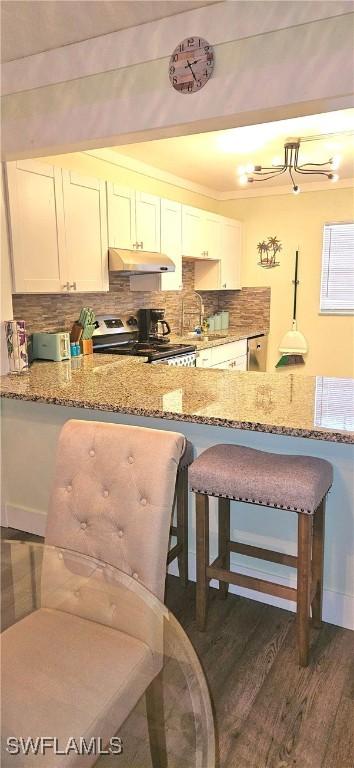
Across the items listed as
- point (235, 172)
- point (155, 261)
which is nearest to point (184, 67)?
point (155, 261)

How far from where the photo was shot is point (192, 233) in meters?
4.61

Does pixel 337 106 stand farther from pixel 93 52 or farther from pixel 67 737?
pixel 67 737

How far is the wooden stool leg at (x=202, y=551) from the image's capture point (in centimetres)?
192

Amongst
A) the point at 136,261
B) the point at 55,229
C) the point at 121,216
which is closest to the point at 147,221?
the point at 121,216

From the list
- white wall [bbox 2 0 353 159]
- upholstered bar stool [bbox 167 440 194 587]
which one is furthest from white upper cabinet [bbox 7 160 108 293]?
upholstered bar stool [bbox 167 440 194 587]

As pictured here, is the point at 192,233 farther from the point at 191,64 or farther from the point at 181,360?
the point at 191,64

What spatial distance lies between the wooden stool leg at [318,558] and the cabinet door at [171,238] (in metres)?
2.75

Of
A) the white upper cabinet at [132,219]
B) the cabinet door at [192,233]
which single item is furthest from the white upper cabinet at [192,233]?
the white upper cabinet at [132,219]

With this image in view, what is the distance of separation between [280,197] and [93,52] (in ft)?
11.3

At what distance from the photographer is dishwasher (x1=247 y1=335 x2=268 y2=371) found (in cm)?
553

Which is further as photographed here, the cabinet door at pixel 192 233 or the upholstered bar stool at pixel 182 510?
the cabinet door at pixel 192 233

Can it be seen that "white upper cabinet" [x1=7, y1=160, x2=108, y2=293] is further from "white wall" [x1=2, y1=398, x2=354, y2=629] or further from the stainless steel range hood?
"white wall" [x1=2, y1=398, x2=354, y2=629]

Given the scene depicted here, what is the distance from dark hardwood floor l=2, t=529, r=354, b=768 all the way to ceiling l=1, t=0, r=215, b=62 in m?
2.46

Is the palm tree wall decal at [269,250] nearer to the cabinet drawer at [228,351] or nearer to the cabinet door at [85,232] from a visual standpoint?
the cabinet drawer at [228,351]
